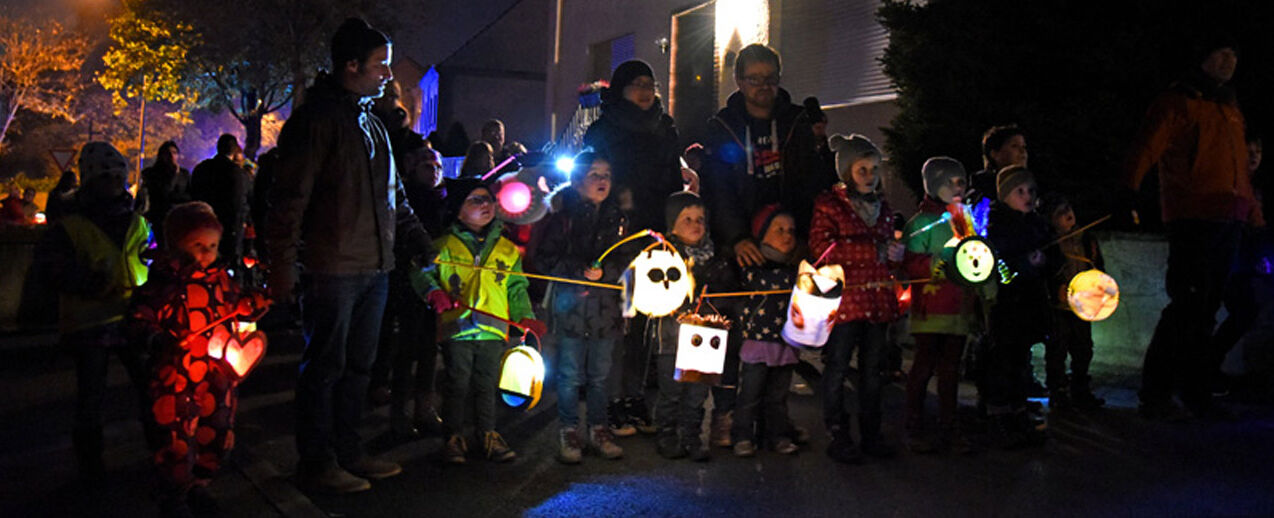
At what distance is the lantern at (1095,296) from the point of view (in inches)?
269

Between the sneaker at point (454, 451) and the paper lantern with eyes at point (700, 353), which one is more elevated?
the paper lantern with eyes at point (700, 353)

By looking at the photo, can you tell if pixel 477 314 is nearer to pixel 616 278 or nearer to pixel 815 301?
pixel 616 278

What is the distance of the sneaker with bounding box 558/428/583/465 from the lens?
5.87m

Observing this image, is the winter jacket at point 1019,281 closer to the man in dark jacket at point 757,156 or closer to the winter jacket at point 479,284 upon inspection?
the man in dark jacket at point 757,156

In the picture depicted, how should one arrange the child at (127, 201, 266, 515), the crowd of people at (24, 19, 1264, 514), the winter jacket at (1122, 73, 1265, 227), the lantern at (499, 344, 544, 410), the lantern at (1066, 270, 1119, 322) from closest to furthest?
the child at (127, 201, 266, 515) → the crowd of people at (24, 19, 1264, 514) → the lantern at (499, 344, 544, 410) → the lantern at (1066, 270, 1119, 322) → the winter jacket at (1122, 73, 1265, 227)

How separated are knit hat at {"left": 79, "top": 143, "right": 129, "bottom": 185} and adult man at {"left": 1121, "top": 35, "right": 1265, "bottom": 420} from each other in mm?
6495

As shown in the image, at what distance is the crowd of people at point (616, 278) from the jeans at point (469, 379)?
1 cm

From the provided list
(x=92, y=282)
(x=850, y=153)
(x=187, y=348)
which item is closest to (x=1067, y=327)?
(x=850, y=153)

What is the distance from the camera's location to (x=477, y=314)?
5871 mm

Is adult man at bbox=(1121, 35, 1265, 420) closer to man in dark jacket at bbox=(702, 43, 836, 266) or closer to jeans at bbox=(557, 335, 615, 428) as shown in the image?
man in dark jacket at bbox=(702, 43, 836, 266)

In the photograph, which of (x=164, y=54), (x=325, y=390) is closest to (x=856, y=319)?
(x=325, y=390)

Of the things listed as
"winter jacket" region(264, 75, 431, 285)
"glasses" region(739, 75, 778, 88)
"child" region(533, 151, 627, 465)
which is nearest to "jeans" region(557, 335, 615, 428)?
"child" region(533, 151, 627, 465)

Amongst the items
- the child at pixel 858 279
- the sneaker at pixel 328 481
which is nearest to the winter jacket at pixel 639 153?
the child at pixel 858 279

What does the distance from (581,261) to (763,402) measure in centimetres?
143
